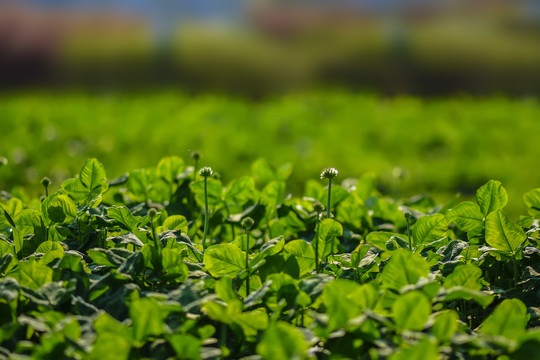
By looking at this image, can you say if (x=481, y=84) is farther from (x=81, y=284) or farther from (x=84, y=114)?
(x=81, y=284)

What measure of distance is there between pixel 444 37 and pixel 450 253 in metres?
11.3

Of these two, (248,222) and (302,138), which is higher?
(248,222)

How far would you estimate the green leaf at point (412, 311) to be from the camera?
1.08 metres

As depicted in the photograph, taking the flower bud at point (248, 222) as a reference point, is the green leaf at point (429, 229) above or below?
below

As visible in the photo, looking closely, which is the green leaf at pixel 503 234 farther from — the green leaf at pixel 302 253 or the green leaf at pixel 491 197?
the green leaf at pixel 302 253

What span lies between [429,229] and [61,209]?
2.85 ft

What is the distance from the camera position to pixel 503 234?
142 centimetres

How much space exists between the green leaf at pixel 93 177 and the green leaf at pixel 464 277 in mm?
880

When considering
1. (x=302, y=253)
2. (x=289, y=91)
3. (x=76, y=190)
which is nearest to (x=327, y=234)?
(x=302, y=253)

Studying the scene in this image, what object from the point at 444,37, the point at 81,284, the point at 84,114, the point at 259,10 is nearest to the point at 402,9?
the point at 444,37

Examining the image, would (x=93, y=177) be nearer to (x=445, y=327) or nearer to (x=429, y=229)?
(x=429, y=229)

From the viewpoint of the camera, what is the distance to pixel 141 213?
181cm

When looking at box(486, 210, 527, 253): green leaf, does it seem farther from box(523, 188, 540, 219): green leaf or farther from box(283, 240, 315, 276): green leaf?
box(283, 240, 315, 276): green leaf

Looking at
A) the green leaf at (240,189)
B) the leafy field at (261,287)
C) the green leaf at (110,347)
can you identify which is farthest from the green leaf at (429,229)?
the green leaf at (110,347)
